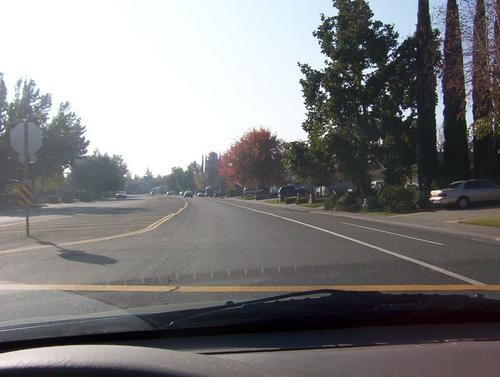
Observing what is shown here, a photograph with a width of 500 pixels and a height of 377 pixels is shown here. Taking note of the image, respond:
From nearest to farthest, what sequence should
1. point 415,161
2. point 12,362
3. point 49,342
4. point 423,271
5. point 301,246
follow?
point 12,362
point 49,342
point 423,271
point 301,246
point 415,161

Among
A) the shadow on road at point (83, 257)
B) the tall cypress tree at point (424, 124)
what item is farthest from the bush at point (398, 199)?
the shadow on road at point (83, 257)

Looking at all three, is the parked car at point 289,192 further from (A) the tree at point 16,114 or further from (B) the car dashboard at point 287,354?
(B) the car dashboard at point 287,354

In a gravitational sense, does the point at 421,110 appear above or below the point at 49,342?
above

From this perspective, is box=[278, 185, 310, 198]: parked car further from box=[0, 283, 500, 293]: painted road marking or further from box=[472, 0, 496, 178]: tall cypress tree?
box=[0, 283, 500, 293]: painted road marking

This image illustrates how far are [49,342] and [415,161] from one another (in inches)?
1445

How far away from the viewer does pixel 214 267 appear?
38.3ft

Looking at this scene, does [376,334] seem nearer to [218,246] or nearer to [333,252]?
[333,252]

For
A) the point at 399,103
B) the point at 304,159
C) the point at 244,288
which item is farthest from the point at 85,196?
the point at 244,288

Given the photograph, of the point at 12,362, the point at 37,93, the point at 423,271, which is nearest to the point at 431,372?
the point at 12,362

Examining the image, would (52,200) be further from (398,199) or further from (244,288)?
(244,288)

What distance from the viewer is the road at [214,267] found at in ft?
28.2

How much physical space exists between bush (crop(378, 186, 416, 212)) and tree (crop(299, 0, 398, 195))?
510 cm

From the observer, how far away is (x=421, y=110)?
35781mm

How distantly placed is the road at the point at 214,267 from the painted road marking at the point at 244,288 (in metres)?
0.02
